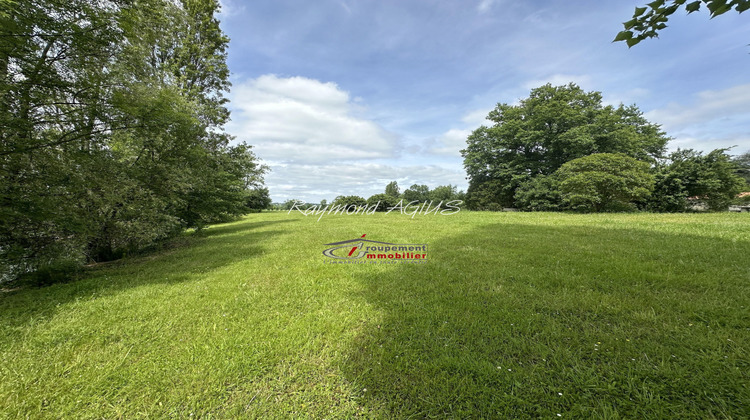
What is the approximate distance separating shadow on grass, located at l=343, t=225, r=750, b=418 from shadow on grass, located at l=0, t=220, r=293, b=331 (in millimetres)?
4208

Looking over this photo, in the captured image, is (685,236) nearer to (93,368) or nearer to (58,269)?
(93,368)

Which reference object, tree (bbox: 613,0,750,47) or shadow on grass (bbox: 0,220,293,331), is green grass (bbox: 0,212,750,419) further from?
tree (bbox: 613,0,750,47)

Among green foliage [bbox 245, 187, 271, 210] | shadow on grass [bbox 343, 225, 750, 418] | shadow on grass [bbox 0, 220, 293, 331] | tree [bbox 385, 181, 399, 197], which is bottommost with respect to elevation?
shadow on grass [bbox 0, 220, 293, 331]

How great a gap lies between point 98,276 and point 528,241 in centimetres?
1083

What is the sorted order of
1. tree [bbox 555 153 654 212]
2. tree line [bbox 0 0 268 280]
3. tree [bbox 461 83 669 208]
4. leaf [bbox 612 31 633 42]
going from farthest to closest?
tree [bbox 461 83 669 208] → tree [bbox 555 153 654 212] → tree line [bbox 0 0 268 280] → leaf [bbox 612 31 633 42]

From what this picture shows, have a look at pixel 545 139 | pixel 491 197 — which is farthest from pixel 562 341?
pixel 545 139

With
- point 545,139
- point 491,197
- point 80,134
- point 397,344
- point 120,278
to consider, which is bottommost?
point 120,278

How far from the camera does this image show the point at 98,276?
5.39 m

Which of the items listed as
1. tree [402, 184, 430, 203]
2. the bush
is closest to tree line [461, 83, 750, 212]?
the bush

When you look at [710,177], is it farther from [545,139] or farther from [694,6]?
[694,6]

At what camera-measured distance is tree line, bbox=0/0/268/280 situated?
4.09 metres

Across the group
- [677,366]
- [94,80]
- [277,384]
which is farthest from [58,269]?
[677,366]

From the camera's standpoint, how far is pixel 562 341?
246cm

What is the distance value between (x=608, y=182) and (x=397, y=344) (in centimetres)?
1922
